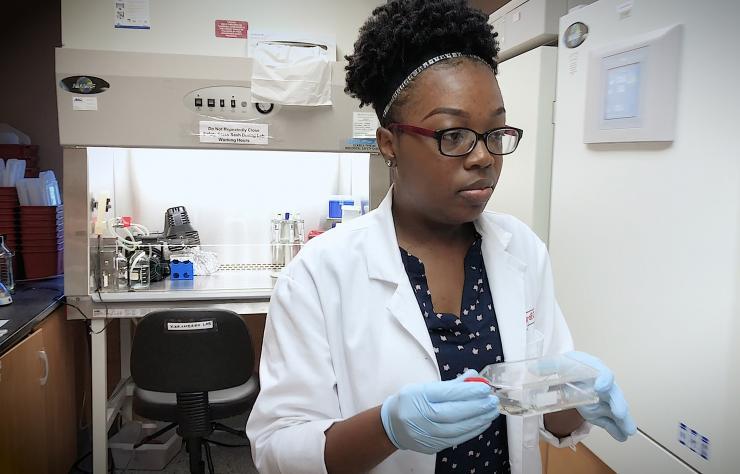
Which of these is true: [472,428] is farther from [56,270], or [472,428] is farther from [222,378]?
[56,270]

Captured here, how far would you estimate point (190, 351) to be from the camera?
182cm

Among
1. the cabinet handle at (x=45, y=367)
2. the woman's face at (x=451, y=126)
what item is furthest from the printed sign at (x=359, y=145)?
the cabinet handle at (x=45, y=367)

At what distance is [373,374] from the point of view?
91cm

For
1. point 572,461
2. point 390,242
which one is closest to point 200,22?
point 390,242

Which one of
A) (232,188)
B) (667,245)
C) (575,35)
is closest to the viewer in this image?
(667,245)

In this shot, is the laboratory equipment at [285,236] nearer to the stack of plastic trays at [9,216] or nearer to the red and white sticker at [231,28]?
the red and white sticker at [231,28]

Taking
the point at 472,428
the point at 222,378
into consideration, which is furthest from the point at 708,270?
the point at 222,378

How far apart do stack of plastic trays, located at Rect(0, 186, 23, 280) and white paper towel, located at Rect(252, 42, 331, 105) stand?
1200mm

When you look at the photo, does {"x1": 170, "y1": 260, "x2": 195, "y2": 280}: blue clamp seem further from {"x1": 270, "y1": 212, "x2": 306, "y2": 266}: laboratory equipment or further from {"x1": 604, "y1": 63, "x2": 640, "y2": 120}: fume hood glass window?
{"x1": 604, "y1": 63, "x2": 640, "y2": 120}: fume hood glass window

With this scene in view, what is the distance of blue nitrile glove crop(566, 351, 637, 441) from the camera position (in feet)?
2.98

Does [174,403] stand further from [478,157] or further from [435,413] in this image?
[478,157]

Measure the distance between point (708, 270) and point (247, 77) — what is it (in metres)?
1.71

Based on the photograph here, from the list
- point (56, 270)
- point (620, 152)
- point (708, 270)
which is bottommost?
point (56, 270)

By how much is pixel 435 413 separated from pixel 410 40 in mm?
646
